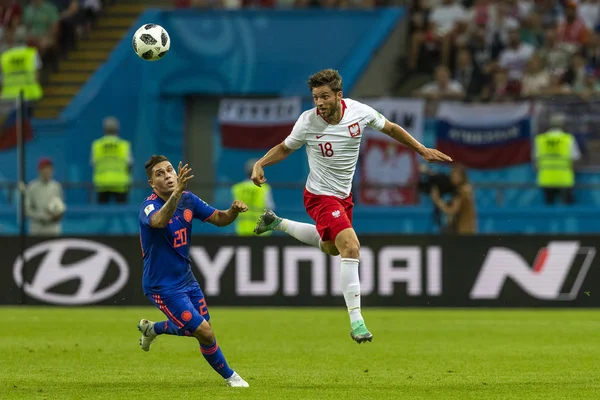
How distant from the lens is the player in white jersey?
11609mm

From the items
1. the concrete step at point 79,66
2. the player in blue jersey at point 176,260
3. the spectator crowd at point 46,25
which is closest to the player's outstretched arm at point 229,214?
the player in blue jersey at point 176,260

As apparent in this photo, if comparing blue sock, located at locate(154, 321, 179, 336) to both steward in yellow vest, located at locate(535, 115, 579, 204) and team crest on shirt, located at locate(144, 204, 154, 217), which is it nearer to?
team crest on shirt, located at locate(144, 204, 154, 217)

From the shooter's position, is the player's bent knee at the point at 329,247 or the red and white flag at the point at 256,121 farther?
the red and white flag at the point at 256,121

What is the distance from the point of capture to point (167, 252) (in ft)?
35.8

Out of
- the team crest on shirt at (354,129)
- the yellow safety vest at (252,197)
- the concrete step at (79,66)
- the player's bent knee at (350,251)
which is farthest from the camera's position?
the concrete step at (79,66)

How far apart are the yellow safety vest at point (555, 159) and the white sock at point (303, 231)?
11235 millimetres

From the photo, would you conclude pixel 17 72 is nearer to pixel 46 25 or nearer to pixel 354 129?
pixel 46 25

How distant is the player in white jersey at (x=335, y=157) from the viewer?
38.1 feet

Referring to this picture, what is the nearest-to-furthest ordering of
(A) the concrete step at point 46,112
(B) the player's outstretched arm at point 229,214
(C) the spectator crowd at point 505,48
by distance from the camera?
(B) the player's outstretched arm at point 229,214 < (C) the spectator crowd at point 505,48 < (A) the concrete step at point 46,112

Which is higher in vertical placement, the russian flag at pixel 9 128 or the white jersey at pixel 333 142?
the white jersey at pixel 333 142

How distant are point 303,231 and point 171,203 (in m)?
2.39

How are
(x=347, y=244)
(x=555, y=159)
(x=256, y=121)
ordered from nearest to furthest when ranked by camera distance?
(x=347, y=244)
(x=555, y=159)
(x=256, y=121)

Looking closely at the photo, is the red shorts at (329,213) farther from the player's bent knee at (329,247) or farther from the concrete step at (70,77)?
the concrete step at (70,77)

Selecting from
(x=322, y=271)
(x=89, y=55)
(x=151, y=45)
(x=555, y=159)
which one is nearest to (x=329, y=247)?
(x=151, y=45)
